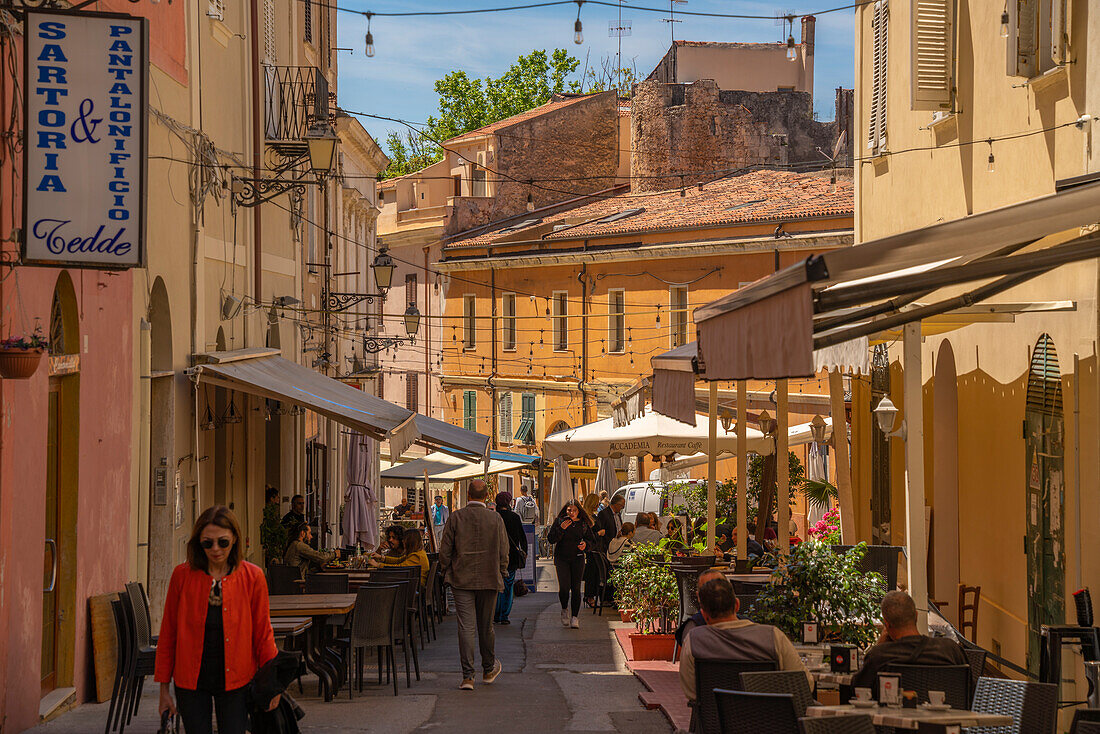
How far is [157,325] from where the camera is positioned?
12.7 metres

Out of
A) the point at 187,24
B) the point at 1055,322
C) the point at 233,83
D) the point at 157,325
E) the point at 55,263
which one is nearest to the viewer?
the point at 55,263

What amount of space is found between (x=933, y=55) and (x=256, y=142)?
27.8 ft

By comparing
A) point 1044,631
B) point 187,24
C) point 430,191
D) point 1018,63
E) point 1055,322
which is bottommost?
point 1044,631

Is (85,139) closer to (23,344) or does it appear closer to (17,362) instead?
(23,344)

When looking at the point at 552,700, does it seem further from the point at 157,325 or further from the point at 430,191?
the point at 430,191

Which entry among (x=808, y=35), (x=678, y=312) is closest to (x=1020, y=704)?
(x=678, y=312)

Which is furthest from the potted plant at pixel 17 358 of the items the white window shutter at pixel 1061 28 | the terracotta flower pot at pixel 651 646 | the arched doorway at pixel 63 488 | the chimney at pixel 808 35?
the chimney at pixel 808 35

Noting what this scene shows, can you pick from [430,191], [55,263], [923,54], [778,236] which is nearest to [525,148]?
[430,191]

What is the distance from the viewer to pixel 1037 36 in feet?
33.9

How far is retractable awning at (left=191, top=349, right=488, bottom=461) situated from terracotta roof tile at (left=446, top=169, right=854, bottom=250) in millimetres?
22730

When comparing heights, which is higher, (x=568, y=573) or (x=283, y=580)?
(x=283, y=580)

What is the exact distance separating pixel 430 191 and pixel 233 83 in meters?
34.4

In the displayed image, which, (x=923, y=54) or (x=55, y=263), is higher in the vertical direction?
(x=923, y=54)

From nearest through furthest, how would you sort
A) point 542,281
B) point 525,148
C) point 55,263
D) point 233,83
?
point 55,263
point 233,83
point 542,281
point 525,148
